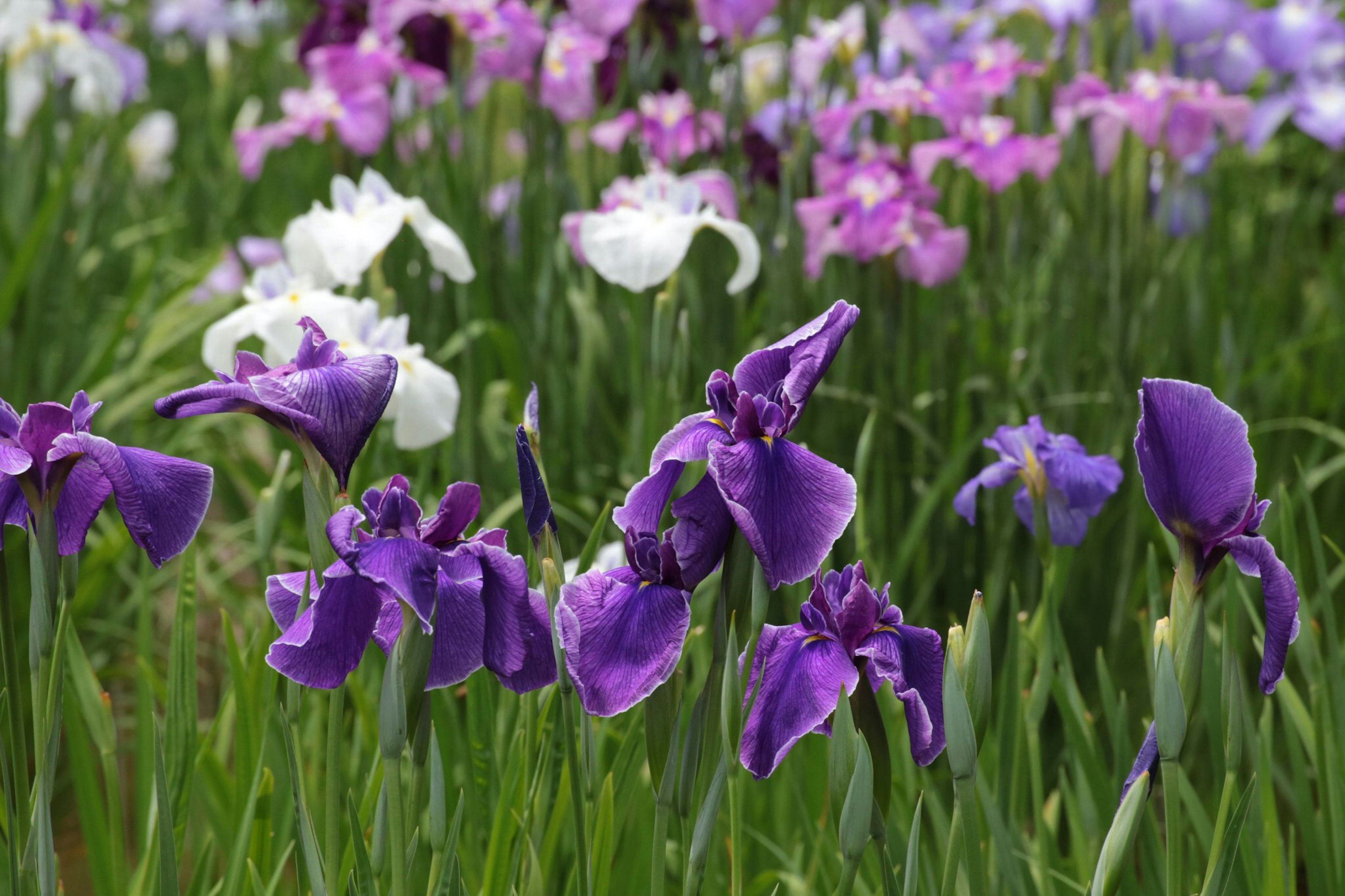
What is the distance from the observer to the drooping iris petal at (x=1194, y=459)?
845 mm

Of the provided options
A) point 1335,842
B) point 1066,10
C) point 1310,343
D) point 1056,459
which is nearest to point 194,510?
point 1056,459

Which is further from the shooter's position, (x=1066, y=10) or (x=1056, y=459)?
(x=1066, y=10)

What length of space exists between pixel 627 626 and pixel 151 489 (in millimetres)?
378

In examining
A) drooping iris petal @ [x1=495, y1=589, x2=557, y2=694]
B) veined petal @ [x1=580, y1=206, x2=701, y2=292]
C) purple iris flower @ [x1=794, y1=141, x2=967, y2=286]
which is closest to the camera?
drooping iris petal @ [x1=495, y1=589, x2=557, y2=694]

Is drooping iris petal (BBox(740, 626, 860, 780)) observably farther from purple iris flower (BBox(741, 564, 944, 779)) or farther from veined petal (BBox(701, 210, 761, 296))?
veined petal (BBox(701, 210, 761, 296))

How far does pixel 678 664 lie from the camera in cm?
91

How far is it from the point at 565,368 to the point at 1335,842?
1709 mm

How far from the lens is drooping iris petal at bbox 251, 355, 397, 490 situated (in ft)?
2.85

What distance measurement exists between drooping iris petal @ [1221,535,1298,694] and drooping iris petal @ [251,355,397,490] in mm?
627

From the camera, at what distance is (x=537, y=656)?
92 centimetres

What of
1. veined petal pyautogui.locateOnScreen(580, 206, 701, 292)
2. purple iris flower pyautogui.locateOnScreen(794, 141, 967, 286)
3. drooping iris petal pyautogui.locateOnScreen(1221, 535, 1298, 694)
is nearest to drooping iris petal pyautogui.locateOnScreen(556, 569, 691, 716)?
drooping iris petal pyautogui.locateOnScreen(1221, 535, 1298, 694)

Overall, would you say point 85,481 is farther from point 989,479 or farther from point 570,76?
point 570,76

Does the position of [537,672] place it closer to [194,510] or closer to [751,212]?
[194,510]

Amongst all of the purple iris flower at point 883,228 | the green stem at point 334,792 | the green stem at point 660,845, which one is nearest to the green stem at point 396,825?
the green stem at point 334,792
